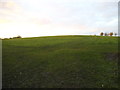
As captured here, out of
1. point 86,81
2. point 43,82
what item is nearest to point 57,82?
point 43,82

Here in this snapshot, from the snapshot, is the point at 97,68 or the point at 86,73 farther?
the point at 97,68

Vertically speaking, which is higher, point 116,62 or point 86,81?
point 116,62

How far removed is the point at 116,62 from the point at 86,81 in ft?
18.2

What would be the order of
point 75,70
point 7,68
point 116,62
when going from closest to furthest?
1. point 75,70
2. point 7,68
3. point 116,62

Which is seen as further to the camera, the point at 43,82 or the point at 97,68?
the point at 97,68

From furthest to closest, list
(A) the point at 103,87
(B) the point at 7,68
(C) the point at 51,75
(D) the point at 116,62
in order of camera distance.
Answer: (D) the point at 116,62 → (B) the point at 7,68 → (C) the point at 51,75 → (A) the point at 103,87

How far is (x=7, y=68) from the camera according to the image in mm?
11070

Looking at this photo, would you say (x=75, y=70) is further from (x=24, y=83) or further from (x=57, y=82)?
(x=24, y=83)

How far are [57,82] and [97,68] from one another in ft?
14.7

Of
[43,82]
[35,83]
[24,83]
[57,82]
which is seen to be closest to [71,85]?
[57,82]

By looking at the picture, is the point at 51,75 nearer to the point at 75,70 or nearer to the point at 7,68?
the point at 75,70

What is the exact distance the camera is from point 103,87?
7.61 m

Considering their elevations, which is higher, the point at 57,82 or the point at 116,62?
the point at 116,62

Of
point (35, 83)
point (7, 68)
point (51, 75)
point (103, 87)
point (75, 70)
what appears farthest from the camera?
point (7, 68)
